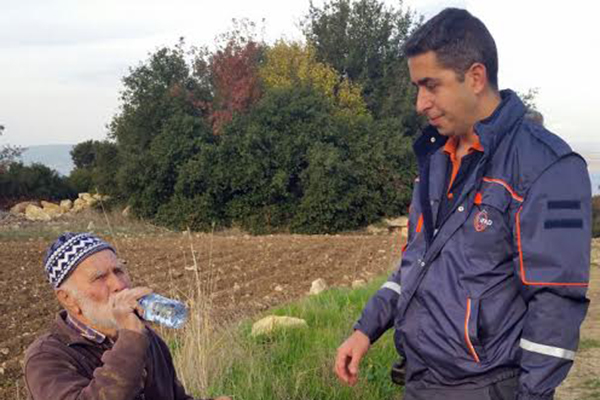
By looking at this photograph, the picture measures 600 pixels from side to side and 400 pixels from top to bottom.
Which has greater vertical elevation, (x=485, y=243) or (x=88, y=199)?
(x=485, y=243)

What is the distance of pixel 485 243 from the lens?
257 cm

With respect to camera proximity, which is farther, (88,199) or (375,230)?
(88,199)

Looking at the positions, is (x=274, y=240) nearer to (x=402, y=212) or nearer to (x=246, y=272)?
(x=246, y=272)

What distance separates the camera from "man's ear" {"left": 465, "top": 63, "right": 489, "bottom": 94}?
8.76 ft

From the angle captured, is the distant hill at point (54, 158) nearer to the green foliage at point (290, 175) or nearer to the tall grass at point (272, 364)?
the green foliage at point (290, 175)

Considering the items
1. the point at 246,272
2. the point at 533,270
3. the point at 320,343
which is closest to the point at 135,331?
the point at 533,270

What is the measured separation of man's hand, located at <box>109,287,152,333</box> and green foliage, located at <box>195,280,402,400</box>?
2.33m

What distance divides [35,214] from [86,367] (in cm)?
2875

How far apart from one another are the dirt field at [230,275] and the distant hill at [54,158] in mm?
18777

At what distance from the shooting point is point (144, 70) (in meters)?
29.9

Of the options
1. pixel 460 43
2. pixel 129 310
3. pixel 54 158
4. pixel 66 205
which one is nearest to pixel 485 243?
pixel 460 43

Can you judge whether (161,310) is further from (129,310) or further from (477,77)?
(477,77)

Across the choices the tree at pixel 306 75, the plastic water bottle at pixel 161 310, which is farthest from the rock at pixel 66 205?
the plastic water bottle at pixel 161 310

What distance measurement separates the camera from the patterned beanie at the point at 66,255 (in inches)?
116
